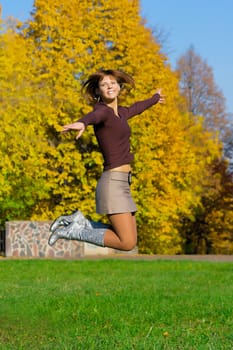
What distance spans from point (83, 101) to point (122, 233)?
2430 centimetres

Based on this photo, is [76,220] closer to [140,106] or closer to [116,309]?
[140,106]

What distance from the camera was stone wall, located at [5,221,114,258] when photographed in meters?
27.6

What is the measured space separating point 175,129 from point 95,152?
4137 mm

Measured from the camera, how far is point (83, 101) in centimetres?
3169

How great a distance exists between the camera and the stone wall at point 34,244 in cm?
2762

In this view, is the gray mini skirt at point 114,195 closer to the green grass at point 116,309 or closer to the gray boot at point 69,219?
the gray boot at point 69,219

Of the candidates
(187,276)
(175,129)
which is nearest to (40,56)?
(175,129)

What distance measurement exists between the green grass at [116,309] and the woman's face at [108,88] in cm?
243

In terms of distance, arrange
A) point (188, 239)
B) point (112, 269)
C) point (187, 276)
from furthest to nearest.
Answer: point (188, 239) < point (112, 269) < point (187, 276)

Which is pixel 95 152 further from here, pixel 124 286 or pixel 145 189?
pixel 124 286

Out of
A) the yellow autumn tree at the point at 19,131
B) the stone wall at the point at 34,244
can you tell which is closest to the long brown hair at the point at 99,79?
the stone wall at the point at 34,244

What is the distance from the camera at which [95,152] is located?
3159 centimetres

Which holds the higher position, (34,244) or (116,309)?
(34,244)

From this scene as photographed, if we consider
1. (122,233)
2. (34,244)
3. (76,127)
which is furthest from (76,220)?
(34,244)
